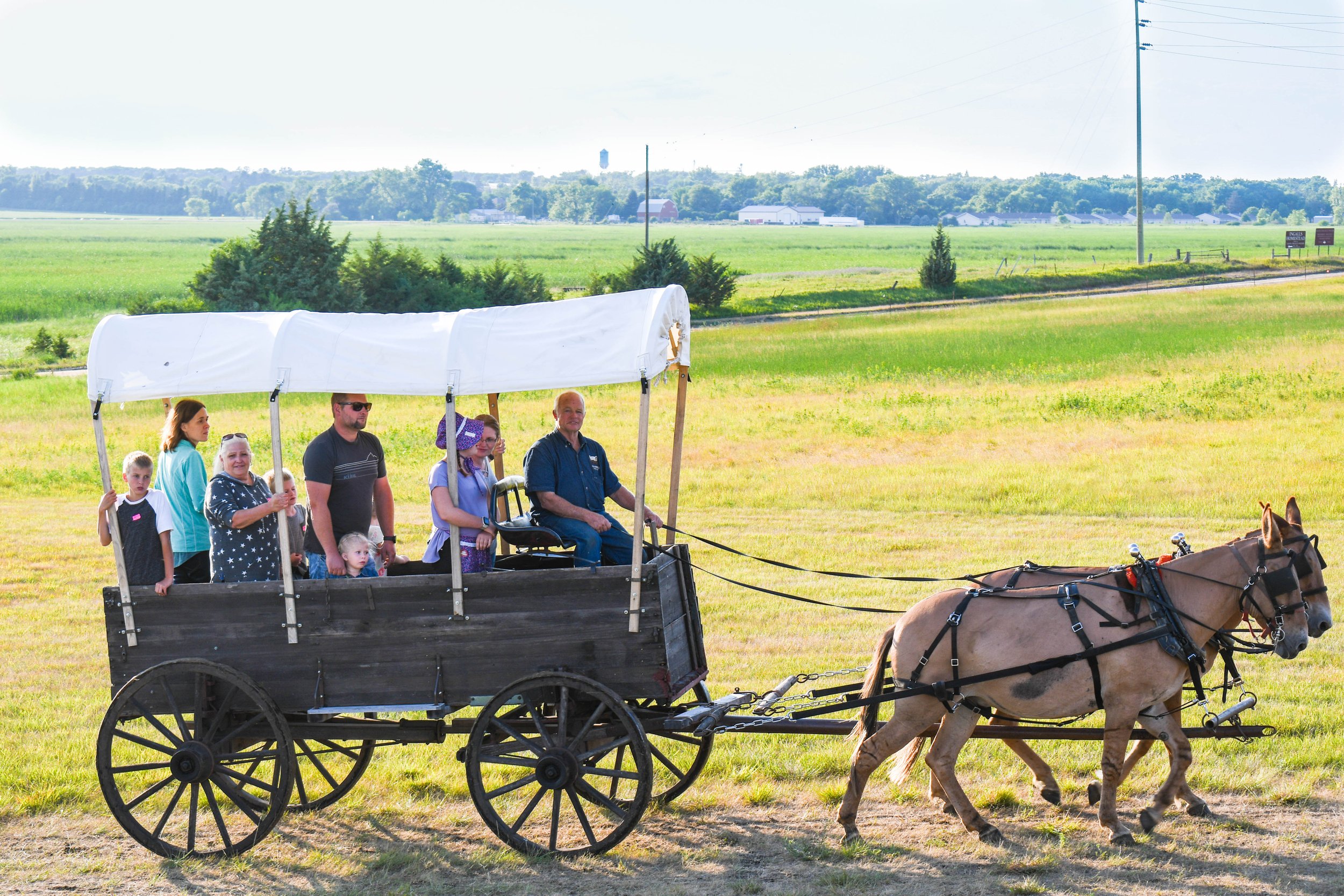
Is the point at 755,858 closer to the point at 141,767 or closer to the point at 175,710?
the point at 175,710

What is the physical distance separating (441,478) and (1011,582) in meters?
3.56

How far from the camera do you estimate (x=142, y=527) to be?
789cm

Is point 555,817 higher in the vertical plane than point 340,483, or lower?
lower

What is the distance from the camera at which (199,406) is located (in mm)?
8141

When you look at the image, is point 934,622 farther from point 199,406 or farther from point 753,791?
point 199,406

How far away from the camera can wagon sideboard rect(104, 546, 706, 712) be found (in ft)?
24.8

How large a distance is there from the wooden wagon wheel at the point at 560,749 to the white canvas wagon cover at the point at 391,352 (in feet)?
5.87

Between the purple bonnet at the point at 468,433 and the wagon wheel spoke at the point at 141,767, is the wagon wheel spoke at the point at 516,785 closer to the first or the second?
the wagon wheel spoke at the point at 141,767

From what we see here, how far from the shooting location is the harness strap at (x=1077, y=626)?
7.39m

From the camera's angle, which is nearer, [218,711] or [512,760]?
[512,760]

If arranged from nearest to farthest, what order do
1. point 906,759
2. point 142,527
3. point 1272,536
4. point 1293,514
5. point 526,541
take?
point 1272,536, point 1293,514, point 142,527, point 526,541, point 906,759

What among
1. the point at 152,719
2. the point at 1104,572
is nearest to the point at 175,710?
the point at 152,719

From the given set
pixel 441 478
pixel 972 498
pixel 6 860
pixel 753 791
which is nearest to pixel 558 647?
pixel 441 478

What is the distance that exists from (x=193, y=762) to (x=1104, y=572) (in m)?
5.56
